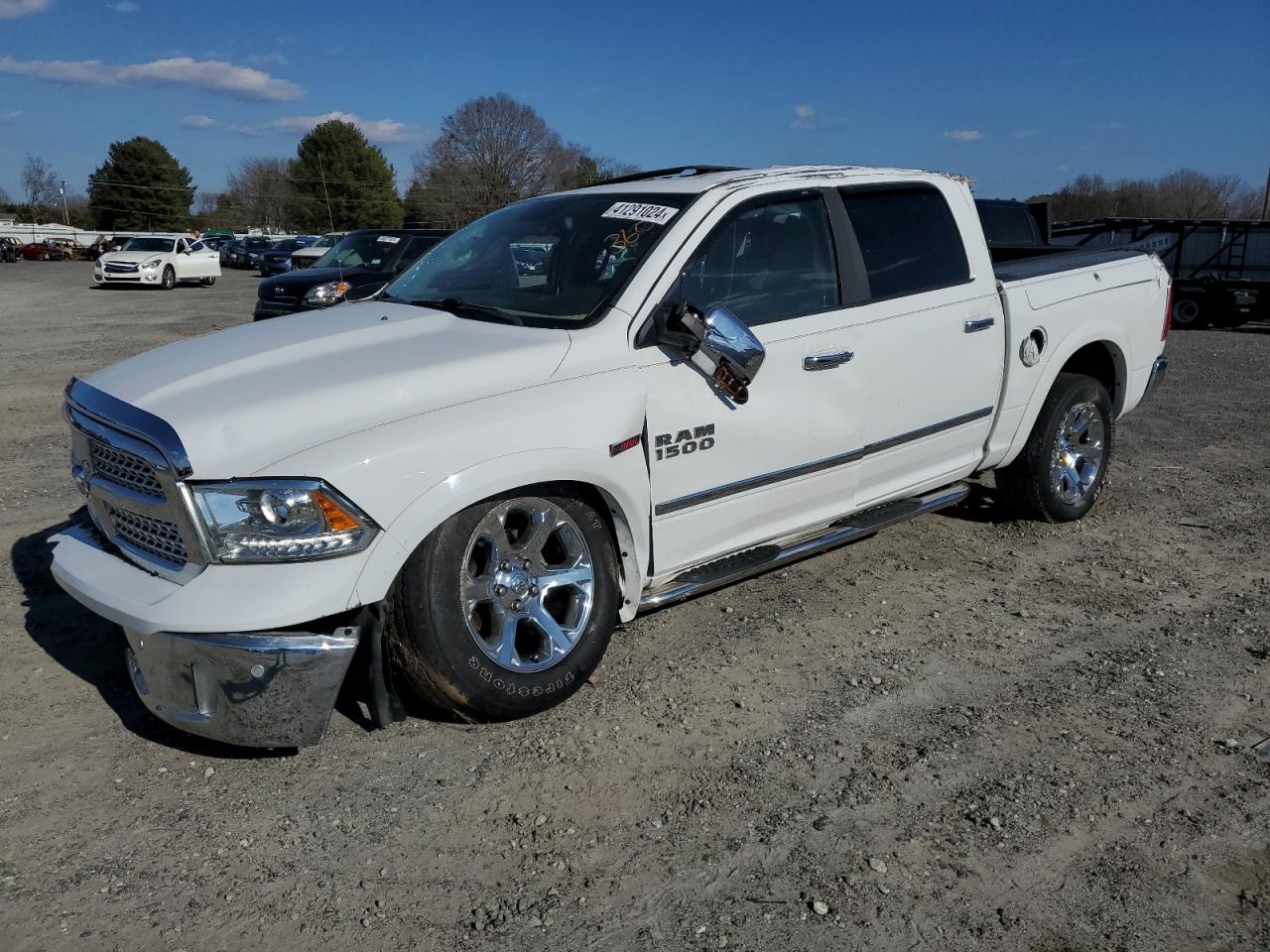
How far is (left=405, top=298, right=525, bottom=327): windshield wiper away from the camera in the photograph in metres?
3.97

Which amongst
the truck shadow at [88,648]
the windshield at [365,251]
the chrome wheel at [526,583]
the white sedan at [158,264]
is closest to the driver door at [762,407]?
the chrome wheel at [526,583]

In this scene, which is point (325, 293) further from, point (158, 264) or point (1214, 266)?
point (158, 264)

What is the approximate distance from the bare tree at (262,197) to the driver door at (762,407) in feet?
315

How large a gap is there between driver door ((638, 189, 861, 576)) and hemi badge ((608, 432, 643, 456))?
67 millimetres

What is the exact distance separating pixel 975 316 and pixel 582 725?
109 inches

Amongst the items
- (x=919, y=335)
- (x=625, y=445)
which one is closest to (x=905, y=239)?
(x=919, y=335)

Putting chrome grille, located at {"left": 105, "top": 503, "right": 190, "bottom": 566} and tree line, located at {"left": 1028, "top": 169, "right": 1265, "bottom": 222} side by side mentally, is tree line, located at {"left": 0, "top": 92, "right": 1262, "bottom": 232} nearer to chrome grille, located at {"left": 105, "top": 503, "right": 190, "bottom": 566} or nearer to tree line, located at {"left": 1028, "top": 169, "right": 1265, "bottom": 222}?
tree line, located at {"left": 1028, "top": 169, "right": 1265, "bottom": 222}

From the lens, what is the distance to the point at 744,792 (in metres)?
3.21

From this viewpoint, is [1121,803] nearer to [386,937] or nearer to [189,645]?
[386,937]

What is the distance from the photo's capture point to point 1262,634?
440 centimetres

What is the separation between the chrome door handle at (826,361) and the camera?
417 centimetres

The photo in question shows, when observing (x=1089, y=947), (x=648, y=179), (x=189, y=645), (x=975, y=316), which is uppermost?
(x=648, y=179)

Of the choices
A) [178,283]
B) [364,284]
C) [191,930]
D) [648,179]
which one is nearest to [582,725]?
[191,930]

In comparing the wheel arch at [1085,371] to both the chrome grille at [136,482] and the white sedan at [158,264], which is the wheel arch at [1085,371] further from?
the white sedan at [158,264]
